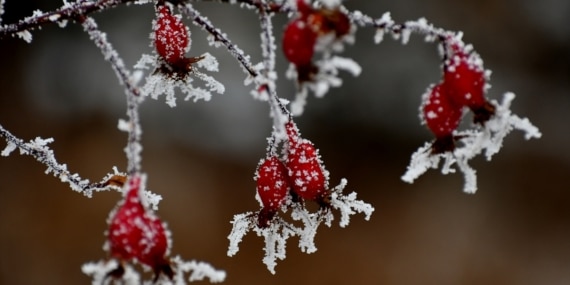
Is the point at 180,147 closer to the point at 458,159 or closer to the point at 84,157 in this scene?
the point at 84,157

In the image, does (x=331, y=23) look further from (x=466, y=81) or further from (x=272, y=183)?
(x=272, y=183)

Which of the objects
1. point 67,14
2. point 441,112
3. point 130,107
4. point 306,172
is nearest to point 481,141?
point 441,112

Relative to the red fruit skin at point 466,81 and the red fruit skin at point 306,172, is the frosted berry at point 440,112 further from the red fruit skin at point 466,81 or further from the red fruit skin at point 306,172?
the red fruit skin at point 306,172

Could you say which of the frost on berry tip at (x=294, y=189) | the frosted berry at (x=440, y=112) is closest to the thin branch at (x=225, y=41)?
the frost on berry tip at (x=294, y=189)

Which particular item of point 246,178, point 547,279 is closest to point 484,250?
point 547,279

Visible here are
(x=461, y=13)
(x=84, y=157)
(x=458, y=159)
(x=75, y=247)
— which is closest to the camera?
(x=458, y=159)

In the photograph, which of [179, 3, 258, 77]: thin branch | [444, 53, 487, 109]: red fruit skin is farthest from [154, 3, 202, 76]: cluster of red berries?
[444, 53, 487, 109]: red fruit skin
